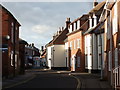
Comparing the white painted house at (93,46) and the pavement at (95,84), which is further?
the white painted house at (93,46)

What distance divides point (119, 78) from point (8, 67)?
1502cm

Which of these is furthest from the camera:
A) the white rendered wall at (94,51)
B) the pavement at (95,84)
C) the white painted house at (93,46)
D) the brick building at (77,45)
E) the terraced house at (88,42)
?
the brick building at (77,45)

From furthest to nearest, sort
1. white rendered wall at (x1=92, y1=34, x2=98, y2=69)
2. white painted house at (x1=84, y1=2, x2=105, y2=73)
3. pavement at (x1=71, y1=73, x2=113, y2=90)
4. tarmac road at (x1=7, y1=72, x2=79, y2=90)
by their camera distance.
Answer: white rendered wall at (x1=92, y1=34, x2=98, y2=69) < white painted house at (x1=84, y1=2, x2=105, y2=73) < tarmac road at (x1=7, y1=72, x2=79, y2=90) < pavement at (x1=71, y1=73, x2=113, y2=90)

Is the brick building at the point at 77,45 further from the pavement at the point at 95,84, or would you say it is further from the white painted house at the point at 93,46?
the pavement at the point at 95,84

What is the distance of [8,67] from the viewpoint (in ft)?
96.1

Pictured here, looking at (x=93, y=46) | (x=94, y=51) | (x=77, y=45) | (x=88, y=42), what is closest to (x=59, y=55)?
(x=77, y=45)

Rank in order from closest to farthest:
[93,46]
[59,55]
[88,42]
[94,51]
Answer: [94,51] → [93,46] → [88,42] → [59,55]

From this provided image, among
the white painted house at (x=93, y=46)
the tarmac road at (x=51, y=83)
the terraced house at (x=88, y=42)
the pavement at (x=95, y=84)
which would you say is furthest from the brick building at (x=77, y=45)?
the pavement at (x=95, y=84)

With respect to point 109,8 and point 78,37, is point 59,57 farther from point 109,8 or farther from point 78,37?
point 109,8

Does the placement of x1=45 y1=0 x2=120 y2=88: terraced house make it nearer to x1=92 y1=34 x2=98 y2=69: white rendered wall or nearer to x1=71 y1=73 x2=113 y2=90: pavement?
x1=92 y1=34 x2=98 y2=69: white rendered wall

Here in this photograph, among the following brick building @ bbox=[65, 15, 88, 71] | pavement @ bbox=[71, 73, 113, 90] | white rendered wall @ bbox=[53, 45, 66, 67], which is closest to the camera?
pavement @ bbox=[71, 73, 113, 90]

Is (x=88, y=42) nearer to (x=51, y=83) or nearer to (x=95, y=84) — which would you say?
(x=51, y=83)

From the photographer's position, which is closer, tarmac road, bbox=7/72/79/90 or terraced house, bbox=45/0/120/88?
tarmac road, bbox=7/72/79/90

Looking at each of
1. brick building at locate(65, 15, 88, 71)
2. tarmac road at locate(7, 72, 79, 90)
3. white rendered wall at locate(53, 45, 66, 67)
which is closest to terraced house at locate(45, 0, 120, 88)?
brick building at locate(65, 15, 88, 71)
